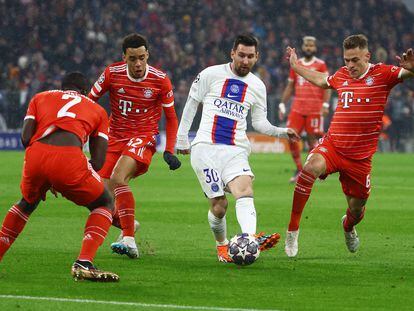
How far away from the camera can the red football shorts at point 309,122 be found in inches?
822

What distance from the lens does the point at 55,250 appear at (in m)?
10.9

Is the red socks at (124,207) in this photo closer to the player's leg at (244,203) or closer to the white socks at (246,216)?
the player's leg at (244,203)

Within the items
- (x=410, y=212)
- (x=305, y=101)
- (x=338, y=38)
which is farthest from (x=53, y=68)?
(x=410, y=212)

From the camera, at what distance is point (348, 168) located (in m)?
10.7

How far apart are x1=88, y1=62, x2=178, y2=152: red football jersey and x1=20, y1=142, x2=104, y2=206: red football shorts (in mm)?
2447

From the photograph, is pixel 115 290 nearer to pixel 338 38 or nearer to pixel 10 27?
pixel 10 27

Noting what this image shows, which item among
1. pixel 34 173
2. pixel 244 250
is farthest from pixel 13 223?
pixel 244 250

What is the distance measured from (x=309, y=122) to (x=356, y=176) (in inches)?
402

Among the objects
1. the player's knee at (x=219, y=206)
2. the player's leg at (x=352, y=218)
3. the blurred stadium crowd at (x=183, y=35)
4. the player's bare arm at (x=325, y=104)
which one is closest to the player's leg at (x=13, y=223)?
the player's knee at (x=219, y=206)

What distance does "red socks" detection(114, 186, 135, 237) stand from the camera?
1078 centimetres

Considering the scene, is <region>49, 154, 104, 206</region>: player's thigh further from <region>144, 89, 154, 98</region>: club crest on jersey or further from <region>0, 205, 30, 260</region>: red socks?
<region>144, 89, 154, 98</region>: club crest on jersey

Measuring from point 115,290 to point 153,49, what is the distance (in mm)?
28245

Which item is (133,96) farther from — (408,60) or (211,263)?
(408,60)

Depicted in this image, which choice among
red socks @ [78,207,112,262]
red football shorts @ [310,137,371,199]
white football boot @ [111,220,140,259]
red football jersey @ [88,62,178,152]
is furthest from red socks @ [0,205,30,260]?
red football shorts @ [310,137,371,199]
